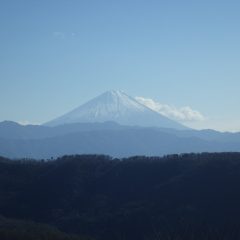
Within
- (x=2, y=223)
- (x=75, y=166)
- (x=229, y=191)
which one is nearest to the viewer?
(x=2, y=223)

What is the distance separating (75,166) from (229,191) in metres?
33.8

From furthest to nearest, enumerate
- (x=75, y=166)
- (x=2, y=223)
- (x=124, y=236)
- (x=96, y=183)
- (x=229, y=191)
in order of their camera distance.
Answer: (x=75, y=166) < (x=96, y=183) < (x=229, y=191) < (x=124, y=236) < (x=2, y=223)

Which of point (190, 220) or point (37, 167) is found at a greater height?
point (37, 167)

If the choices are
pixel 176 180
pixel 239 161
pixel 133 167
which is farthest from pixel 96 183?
pixel 239 161

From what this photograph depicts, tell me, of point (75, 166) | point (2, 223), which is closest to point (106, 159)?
point (75, 166)

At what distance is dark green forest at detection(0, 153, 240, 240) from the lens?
2618 inches

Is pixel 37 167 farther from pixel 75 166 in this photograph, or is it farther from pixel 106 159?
pixel 106 159

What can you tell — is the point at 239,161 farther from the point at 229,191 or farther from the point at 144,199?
the point at 144,199

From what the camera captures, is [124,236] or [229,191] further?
[229,191]

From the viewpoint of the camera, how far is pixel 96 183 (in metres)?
92.1

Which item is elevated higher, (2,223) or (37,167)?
(37,167)

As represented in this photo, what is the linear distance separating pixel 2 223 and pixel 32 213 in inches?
771

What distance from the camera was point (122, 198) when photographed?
279 feet

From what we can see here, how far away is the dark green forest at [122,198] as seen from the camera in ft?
218
